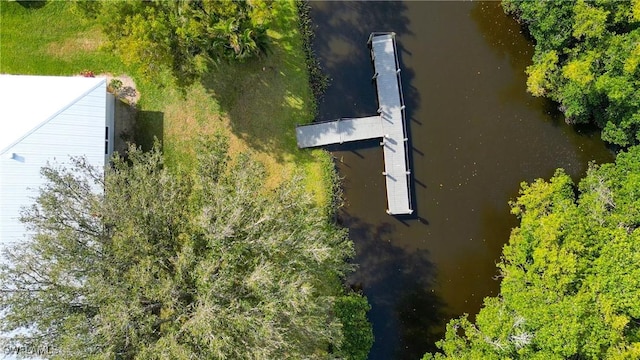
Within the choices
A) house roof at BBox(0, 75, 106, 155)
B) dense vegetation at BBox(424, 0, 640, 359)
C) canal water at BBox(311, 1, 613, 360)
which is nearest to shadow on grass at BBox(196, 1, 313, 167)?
canal water at BBox(311, 1, 613, 360)

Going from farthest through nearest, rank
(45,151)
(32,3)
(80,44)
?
(80,44) → (32,3) → (45,151)

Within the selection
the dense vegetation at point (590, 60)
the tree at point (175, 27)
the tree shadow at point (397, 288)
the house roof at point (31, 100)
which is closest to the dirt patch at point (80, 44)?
the house roof at point (31, 100)

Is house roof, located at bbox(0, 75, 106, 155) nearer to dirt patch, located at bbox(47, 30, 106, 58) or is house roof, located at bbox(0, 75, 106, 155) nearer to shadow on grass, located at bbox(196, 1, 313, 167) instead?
dirt patch, located at bbox(47, 30, 106, 58)

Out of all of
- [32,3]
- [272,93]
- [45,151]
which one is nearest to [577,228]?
[272,93]

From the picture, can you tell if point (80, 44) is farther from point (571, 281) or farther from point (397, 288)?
point (571, 281)

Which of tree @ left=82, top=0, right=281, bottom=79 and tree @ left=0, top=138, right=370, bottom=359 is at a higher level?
tree @ left=82, top=0, right=281, bottom=79

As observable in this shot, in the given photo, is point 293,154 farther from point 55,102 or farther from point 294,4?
point 55,102

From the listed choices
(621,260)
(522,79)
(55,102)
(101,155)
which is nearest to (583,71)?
(522,79)
